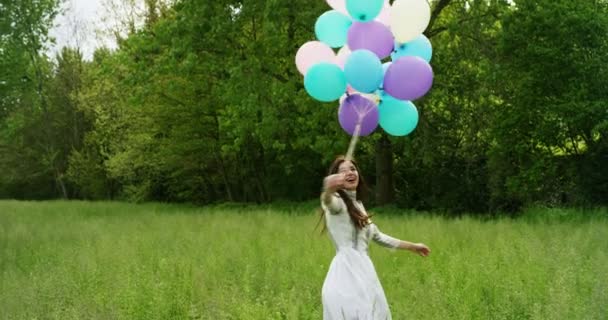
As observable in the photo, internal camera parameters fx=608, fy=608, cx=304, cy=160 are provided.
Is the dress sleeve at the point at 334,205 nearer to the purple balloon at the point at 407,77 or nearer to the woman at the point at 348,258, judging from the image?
the woman at the point at 348,258

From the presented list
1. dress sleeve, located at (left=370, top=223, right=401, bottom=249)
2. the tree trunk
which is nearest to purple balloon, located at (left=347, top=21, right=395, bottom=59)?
dress sleeve, located at (left=370, top=223, right=401, bottom=249)

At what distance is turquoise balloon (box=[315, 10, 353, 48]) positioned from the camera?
507 cm

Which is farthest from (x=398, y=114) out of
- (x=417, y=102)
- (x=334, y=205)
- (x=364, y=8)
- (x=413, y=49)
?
(x=417, y=102)

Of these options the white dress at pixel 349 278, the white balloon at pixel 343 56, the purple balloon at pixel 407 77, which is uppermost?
the white balloon at pixel 343 56

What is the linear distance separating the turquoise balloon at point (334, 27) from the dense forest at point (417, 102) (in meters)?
10.9

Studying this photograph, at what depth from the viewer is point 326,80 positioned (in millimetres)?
4730

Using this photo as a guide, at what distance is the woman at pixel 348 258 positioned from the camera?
4.02 metres

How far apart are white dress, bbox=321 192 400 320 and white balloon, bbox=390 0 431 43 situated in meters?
1.51

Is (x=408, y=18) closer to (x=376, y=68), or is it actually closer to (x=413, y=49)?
(x=413, y=49)

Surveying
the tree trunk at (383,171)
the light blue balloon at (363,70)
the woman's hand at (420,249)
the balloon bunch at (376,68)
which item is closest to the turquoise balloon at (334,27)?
the balloon bunch at (376,68)

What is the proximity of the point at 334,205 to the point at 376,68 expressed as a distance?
1.11 metres

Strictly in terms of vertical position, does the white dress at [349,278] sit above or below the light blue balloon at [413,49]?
below

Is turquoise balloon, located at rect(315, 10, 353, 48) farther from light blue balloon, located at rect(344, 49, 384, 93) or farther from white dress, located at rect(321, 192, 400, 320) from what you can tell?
white dress, located at rect(321, 192, 400, 320)

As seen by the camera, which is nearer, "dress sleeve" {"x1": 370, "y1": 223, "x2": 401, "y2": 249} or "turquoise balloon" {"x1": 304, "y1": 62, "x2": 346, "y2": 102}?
"dress sleeve" {"x1": 370, "y1": 223, "x2": 401, "y2": 249}
